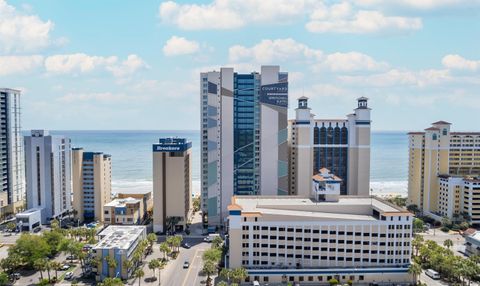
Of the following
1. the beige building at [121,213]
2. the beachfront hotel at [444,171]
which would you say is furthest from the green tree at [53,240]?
the beachfront hotel at [444,171]

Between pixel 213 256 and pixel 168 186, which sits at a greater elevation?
pixel 168 186

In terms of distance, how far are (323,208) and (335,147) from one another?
105 ft

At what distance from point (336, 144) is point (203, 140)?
32610 millimetres

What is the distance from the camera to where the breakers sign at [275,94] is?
8644cm

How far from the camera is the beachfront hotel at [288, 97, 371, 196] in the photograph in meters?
91.9

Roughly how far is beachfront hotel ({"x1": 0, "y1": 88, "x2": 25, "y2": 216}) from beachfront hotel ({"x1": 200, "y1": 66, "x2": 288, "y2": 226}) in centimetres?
4914

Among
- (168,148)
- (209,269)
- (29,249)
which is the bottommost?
(209,269)

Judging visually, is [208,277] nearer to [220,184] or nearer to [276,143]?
[220,184]

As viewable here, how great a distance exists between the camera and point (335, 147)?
93750mm

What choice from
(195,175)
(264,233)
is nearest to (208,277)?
(264,233)

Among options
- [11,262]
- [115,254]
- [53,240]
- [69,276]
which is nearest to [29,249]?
[11,262]

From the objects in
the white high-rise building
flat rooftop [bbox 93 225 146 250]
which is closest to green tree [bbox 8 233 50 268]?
flat rooftop [bbox 93 225 146 250]

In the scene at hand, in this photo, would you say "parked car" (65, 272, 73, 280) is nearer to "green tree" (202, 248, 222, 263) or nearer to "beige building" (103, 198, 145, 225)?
"green tree" (202, 248, 222, 263)

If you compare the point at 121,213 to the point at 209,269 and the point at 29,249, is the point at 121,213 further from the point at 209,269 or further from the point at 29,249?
the point at 209,269
